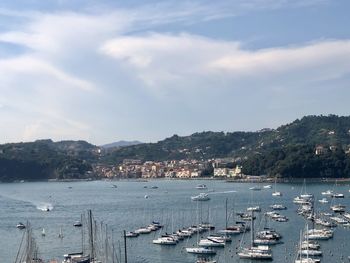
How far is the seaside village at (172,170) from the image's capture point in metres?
116

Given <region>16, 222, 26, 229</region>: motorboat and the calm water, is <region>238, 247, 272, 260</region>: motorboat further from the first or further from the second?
<region>16, 222, 26, 229</region>: motorboat

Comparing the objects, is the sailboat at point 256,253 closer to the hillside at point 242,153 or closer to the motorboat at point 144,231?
the motorboat at point 144,231

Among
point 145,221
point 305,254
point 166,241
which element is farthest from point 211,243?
point 145,221

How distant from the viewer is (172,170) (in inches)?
5153

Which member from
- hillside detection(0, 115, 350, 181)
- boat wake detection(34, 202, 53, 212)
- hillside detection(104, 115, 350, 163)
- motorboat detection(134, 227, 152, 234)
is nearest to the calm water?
boat wake detection(34, 202, 53, 212)

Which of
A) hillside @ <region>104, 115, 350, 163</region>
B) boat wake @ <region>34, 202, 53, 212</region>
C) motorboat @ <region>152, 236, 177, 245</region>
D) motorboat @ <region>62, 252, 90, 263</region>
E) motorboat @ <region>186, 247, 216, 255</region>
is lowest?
motorboat @ <region>62, 252, 90, 263</region>

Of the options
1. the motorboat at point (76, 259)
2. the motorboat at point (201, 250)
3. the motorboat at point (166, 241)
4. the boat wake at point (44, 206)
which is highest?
the boat wake at point (44, 206)

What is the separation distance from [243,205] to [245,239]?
22024 mm

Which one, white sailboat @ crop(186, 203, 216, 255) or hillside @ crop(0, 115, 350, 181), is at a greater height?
hillside @ crop(0, 115, 350, 181)

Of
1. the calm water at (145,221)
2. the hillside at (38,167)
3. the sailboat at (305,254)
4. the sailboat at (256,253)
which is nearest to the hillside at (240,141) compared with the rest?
the hillside at (38,167)

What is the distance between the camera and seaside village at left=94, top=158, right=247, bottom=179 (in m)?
116

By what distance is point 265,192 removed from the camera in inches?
3036

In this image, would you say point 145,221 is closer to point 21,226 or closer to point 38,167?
point 21,226

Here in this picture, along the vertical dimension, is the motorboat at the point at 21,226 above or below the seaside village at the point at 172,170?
below
